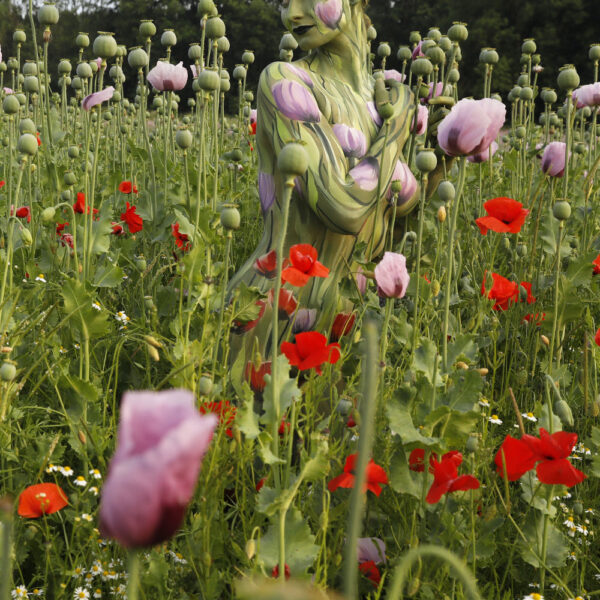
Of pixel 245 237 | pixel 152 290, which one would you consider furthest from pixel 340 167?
pixel 245 237

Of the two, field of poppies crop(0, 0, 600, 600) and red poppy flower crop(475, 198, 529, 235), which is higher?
red poppy flower crop(475, 198, 529, 235)

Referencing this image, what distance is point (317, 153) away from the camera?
1657 mm

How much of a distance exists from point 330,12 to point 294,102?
255 millimetres

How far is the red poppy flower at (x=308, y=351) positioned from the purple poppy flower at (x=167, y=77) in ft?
3.77

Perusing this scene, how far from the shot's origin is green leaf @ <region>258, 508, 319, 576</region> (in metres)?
1.15

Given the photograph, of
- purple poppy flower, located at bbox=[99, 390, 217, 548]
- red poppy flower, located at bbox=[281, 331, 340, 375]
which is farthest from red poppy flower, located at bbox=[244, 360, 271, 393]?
purple poppy flower, located at bbox=[99, 390, 217, 548]

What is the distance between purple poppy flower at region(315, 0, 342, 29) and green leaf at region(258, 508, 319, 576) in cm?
113

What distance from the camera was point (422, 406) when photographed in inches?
53.1

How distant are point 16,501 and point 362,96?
118cm

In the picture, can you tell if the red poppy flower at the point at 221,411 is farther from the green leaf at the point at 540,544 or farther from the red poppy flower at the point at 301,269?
the green leaf at the point at 540,544

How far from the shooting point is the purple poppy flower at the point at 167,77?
2.29 m

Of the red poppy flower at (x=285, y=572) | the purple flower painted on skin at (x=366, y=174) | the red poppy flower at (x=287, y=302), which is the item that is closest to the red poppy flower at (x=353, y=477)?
the red poppy flower at (x=285, y=572)

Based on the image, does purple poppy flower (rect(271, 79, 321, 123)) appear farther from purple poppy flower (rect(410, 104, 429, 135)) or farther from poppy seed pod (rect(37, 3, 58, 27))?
poppy seed pod (rect(37, 3, 58, 27))

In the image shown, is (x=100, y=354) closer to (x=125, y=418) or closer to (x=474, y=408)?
(x=474, y=408)
